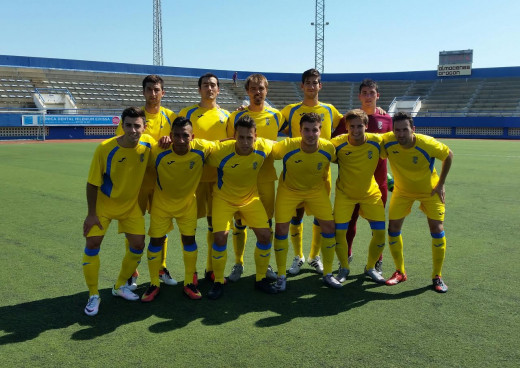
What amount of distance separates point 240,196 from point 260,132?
87cm

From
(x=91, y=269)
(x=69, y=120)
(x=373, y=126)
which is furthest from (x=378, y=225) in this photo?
(x=69, y=120)

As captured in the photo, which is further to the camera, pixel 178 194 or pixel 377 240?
pixel 377 240

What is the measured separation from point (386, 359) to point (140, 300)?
2.31m

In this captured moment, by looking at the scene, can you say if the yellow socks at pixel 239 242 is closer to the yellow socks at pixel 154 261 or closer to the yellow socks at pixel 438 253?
the yellow socks at pixel 154 261

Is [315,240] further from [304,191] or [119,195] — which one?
[119,195]

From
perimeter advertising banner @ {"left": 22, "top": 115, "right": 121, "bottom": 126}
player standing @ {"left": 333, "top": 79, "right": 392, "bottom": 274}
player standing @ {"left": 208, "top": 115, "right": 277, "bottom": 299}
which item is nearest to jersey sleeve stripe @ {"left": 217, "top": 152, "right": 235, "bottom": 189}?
player standing @ {"left": 208, "top": 115, "right": 277, "bottom": 299}

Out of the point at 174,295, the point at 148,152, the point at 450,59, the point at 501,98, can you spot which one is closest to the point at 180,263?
the point at 174,295

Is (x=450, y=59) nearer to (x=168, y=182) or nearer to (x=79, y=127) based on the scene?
(x=79, y=127)

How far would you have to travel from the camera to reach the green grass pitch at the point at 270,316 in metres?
3.12

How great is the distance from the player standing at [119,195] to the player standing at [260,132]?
1102mm

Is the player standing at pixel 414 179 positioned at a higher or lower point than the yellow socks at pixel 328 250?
higher

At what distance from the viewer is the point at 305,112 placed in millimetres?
5250

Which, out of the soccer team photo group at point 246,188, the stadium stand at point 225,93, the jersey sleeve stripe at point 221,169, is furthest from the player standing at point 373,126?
the stadium stand at point 225,93

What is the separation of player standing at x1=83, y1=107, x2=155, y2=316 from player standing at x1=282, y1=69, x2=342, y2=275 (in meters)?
1.80
